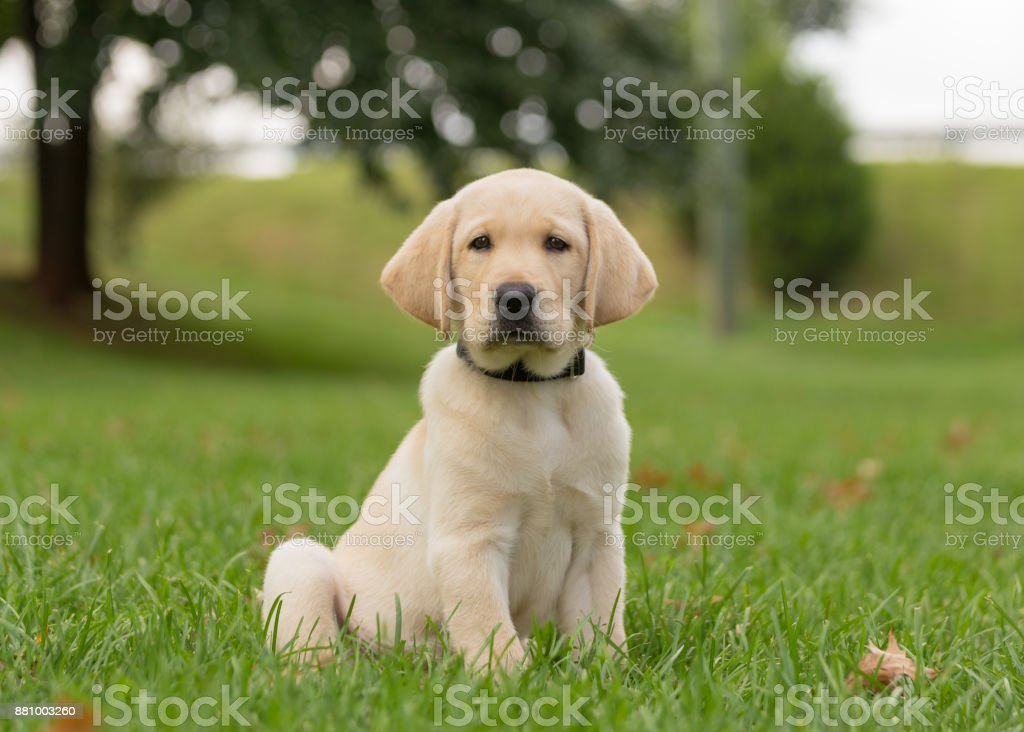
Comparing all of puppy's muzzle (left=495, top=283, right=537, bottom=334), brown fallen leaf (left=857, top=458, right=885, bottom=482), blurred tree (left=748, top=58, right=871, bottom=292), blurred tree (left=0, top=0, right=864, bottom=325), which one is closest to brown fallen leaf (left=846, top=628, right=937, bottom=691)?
puppy's muzzle (left=495, top=283, right=537, bottom=334)

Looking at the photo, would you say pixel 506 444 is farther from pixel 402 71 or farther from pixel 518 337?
pixel 402 71

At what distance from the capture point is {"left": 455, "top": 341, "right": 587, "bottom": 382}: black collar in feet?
10.3

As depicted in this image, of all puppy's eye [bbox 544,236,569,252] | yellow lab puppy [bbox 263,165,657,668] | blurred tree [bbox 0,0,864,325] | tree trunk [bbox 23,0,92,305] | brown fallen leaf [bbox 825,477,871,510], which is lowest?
brown fallen leaf [bbox 825,477,871,510]

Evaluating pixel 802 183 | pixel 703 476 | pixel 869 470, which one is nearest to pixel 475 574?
pixel 703 476

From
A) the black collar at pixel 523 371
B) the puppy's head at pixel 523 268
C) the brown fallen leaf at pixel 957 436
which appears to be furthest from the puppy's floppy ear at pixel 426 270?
the brown fallen leaf at pixel 957 436

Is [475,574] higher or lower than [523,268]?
lower

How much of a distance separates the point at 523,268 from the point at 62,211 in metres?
17.9

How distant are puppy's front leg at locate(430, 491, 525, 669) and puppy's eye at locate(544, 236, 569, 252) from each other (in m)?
0.75

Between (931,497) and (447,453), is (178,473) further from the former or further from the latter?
(931,497)

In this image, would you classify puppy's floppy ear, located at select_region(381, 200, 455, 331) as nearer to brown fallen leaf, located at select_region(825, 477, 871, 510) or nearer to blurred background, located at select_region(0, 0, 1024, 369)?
brown fallen leaf, located at select_region(825, 477, 871, 510)

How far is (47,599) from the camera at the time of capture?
3271mm

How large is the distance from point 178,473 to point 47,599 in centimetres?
300

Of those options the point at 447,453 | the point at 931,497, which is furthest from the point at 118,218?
the point at 447,453

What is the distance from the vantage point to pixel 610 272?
3168mm
